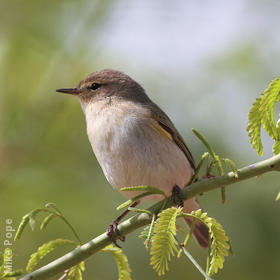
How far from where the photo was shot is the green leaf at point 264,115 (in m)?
1.52

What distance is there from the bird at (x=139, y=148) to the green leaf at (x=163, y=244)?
5.12 feet

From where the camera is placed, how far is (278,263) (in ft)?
12.0

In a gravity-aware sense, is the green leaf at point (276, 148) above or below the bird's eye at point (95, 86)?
below

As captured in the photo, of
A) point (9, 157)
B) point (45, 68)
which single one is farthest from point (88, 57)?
point (9, 157)

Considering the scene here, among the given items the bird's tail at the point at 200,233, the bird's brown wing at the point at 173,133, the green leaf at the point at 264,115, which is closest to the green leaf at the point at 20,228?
the green leaf at the point at 264,115

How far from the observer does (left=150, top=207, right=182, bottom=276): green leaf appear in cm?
151

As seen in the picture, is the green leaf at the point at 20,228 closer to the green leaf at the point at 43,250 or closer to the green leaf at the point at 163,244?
the green leaf at the point at 43,250

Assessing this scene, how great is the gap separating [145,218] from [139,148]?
5.35ft

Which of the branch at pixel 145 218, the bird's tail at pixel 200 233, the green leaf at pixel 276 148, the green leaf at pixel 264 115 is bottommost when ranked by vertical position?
the bird's tail at pixel 200 233

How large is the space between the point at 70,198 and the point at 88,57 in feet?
5.03

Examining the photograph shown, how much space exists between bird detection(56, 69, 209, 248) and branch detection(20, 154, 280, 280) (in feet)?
4.33

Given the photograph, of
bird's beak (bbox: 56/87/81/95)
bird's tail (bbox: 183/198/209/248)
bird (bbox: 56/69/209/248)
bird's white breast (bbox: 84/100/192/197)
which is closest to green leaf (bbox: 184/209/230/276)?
bird (bbox: 56/69/209/248)

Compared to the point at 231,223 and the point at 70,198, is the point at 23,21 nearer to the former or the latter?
the point at 70,198

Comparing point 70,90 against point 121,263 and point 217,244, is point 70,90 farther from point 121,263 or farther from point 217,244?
point 217,244
